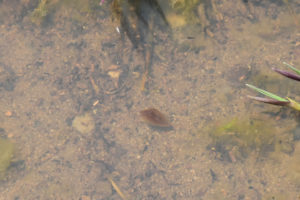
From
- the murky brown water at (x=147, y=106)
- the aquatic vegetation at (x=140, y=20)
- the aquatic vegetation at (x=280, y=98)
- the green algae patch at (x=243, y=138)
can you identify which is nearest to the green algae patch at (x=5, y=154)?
the murky brown water at (x=147, y=106)

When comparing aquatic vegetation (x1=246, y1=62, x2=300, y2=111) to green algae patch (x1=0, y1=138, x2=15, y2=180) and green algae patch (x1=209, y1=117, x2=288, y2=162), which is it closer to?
green algae patch (x1=209, y1=117, x2=288, y2=162)

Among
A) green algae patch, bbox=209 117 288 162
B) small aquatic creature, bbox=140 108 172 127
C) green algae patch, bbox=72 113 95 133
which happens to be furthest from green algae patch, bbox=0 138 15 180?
green algae patch, bbox=209 117 288 162

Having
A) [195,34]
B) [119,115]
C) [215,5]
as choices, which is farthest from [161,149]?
[215,5]

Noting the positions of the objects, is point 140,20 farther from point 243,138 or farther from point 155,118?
point 243,138

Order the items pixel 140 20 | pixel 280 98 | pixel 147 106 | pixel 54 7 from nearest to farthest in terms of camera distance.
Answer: pixel 280 98
pixel 147 106
pixel 140 20
pixel 54 7

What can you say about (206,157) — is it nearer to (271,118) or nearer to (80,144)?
(271,118)

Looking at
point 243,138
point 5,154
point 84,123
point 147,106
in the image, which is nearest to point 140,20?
point 147,106
